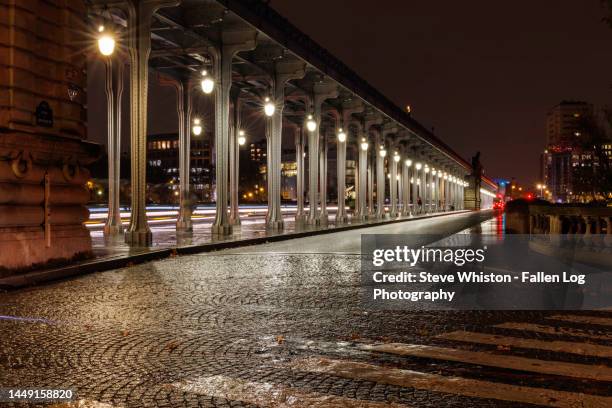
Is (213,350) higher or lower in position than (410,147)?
lower

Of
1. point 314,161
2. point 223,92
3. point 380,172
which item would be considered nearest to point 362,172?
point 380,172

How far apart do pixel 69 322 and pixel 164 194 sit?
374 feet

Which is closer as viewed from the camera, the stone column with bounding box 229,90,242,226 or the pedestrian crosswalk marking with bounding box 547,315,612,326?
the pedestrian crosswalk marking with bounding box 547,315,612,326

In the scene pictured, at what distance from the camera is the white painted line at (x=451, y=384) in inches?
215

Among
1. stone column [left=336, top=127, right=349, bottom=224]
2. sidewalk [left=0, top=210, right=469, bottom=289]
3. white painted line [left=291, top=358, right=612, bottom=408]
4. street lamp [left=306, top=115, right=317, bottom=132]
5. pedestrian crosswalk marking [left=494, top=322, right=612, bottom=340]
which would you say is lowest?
pedestrian crosswalk marking [left=494, top=322, right=612, bottom=340]

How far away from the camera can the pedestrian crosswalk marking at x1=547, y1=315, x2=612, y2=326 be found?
9.12 m

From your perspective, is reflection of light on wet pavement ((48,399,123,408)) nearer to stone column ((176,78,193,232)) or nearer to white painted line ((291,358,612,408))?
white painted line ((291,358,612,408))

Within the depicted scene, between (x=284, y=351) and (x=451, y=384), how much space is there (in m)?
1.98

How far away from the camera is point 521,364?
6.69 meters

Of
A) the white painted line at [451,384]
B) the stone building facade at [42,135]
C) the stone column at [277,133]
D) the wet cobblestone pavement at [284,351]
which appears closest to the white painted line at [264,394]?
the wet cobblestone pavement at [284,351]

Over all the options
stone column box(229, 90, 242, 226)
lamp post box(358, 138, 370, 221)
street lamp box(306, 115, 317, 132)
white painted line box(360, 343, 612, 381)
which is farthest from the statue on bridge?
white painted line box(360, 343, 612, 381)

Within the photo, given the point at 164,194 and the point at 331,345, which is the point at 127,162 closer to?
the point at 164,194

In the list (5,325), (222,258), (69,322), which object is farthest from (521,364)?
(222,258)

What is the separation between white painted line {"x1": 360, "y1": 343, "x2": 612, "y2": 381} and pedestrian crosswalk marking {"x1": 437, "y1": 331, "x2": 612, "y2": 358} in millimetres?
585
